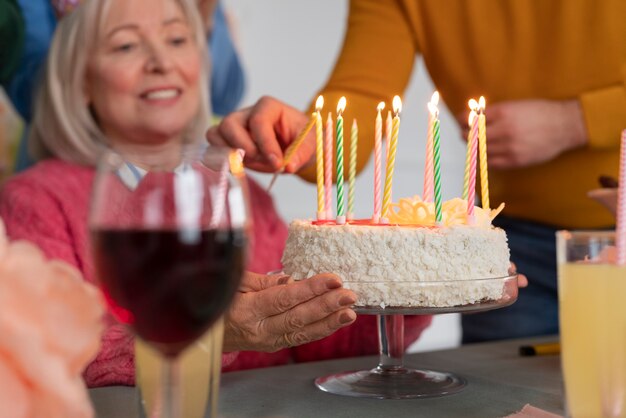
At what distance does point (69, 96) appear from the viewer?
2154 mm

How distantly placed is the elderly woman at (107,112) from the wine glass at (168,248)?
3.90ft

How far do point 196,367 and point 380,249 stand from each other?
0.36 m

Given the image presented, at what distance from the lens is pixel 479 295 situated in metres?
1.09

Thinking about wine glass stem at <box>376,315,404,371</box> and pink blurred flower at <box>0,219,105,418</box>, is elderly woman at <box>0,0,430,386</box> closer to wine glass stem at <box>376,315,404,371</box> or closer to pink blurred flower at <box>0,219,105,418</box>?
wine glass stem at <box>376,315,404,371</box>

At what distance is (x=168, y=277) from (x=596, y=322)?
413 mm

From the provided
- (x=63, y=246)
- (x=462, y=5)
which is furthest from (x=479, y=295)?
(x=63, y=246)

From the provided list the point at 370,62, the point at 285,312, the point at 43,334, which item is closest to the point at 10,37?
the point at 370,62

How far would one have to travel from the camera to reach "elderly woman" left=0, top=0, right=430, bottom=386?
1849 millimetres

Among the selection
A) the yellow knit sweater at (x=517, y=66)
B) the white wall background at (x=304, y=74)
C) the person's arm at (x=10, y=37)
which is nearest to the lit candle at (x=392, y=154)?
the yellow knit sweater at (x=517, y=66)

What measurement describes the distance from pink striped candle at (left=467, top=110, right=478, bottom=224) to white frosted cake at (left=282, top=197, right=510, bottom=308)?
0.04 meters

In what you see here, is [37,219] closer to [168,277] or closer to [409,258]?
[409,258]

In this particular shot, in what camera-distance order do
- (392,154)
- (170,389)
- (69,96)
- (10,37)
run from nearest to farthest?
(170,389) < (392,154) < (69,96) < (10,37)

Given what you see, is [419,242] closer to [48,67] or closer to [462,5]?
[462,5]

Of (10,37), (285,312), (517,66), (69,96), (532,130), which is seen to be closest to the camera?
(285,312)
